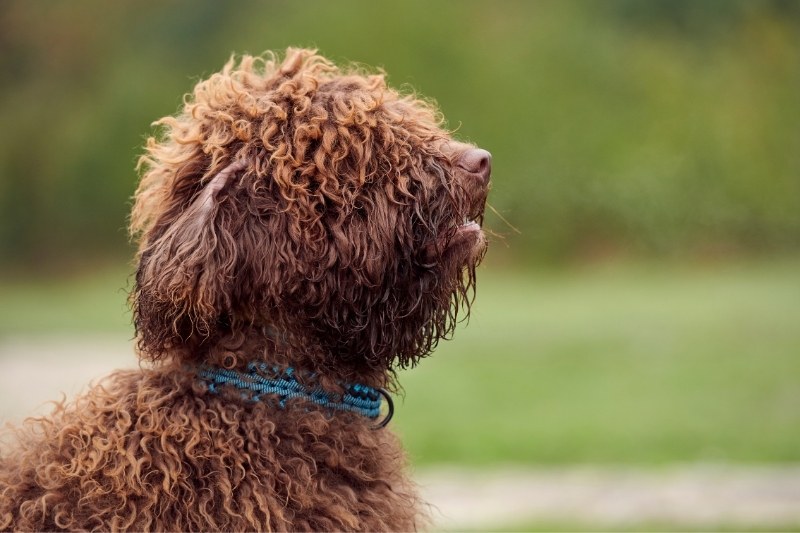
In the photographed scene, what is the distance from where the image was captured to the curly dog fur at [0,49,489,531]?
9.82 feet

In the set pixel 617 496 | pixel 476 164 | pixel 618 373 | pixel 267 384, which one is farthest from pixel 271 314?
pixel 618 373

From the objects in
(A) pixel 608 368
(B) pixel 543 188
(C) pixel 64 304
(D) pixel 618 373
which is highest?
(B) pixel 543 188

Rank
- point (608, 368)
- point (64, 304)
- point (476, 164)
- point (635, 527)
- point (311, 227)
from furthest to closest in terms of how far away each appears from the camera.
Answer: point (64, 304)
point (608, 368)
point (635, 527)
point (476, 164)
point (311, 227)

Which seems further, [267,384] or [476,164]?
[476,164]

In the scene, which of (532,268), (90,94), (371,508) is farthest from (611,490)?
(90,94)

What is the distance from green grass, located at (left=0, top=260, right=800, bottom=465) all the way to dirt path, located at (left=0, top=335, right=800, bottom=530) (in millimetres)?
574

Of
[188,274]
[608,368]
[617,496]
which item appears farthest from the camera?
[608,368]

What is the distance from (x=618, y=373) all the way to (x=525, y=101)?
847 cm

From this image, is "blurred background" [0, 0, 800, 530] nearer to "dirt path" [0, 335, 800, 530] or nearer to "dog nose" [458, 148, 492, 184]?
"dirt path" [0, 335, 800, 530]

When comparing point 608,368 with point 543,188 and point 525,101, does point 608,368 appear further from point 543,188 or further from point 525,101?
point 525,101

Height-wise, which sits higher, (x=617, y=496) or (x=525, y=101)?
(x=525, y=101)

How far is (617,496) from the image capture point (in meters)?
7.71

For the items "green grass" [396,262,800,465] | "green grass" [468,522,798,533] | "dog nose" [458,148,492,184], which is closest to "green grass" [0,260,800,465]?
"green grass" [396,262,800,465]

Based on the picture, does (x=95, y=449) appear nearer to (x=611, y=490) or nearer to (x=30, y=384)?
(x=611, y=490)
